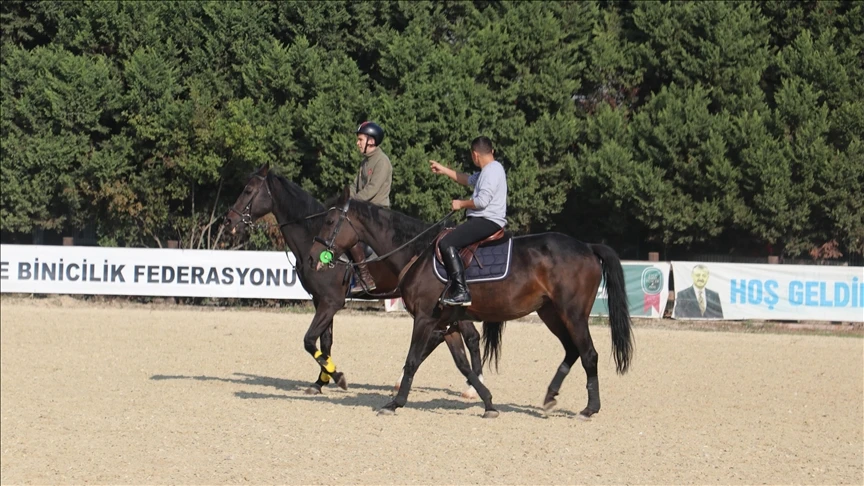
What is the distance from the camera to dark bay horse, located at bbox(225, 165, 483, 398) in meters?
12.3

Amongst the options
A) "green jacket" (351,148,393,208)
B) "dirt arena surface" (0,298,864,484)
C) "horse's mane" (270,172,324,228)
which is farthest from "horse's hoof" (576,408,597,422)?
"horse's mane" (270,172,324,228)

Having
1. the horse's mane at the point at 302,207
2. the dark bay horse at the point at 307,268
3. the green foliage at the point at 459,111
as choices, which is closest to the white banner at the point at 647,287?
the green foliage at the point at 459,111

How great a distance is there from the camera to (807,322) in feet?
74.5

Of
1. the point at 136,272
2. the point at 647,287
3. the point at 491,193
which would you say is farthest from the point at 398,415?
the point at 136,272

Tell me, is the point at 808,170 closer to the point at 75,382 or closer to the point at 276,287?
the point at 276,287

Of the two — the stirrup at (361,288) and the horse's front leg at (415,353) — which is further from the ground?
the stirrup at (361,288)

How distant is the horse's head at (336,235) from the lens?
441 inches

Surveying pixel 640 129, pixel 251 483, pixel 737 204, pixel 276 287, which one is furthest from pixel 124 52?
pixel 251 483

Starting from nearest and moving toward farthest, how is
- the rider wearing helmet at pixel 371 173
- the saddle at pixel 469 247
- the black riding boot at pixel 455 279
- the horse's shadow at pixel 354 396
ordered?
the black riding boot at pixel 455 279, the saddle at pixel 469 247, the horse's shadow at pixel 354 396, the rider wearing helmet at pixel 371 173

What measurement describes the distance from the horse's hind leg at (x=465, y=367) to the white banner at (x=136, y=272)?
13.2m

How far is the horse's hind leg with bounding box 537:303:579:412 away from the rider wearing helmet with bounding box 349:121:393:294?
2176 mm

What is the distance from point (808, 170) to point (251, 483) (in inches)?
839

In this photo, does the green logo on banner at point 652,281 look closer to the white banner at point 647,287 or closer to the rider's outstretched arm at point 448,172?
the white banner at point 647,287

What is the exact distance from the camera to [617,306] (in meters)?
11.4
